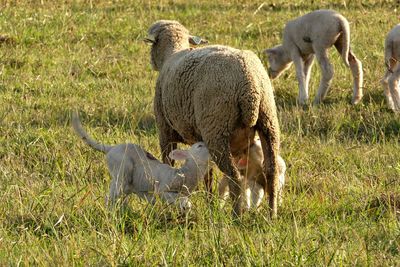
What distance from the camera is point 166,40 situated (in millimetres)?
7289

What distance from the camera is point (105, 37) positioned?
516 inches

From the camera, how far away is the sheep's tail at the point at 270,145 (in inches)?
236

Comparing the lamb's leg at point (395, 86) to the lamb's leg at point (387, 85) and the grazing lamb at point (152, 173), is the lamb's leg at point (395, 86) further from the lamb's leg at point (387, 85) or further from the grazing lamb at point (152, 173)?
the grazing lamb at point (152, 173)

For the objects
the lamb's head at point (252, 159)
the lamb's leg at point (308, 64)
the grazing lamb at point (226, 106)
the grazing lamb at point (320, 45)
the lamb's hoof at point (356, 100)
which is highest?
the grazing lamb at point (226, 106)

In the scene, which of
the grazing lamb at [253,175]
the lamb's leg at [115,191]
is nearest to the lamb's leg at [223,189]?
the grazing lamb at [253,175]

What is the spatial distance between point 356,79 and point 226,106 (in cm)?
448

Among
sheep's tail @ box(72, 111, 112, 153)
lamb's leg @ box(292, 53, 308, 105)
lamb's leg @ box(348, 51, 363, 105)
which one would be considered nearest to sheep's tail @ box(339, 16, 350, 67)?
lamb's leg @ box(348, 51, 363, 105)

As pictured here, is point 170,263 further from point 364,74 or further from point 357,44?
point 357,44

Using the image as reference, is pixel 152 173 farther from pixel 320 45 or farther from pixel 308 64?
pixel 308 64

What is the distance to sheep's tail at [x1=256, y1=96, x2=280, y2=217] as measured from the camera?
19.7 ft

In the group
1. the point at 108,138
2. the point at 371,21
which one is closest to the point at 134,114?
the point at 108,138

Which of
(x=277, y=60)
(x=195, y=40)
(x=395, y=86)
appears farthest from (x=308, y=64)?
(x=195, y=40)

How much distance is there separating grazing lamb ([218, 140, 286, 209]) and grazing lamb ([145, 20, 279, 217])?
8 cm

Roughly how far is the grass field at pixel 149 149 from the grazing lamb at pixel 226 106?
0.30 meters
